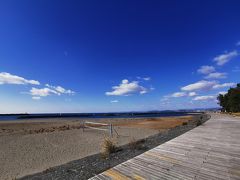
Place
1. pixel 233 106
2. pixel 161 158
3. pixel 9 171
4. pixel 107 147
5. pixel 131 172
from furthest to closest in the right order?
pixel 233 106 → pixel 9 171 → pixel 107 147 → pixel 161 158 → pixel 131 172

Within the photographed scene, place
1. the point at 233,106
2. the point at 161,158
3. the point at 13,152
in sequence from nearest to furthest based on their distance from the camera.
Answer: the point at 161,158 < the point at 13,152 < the point at 233,106

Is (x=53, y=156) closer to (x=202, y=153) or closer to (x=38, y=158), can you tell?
(x=38, y=158)

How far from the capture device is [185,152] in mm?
7004

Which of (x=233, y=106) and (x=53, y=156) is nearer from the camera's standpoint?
(x=53, y=156)

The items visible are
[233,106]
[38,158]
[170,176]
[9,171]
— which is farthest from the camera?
[233,106]

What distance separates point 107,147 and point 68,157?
3.80 meters

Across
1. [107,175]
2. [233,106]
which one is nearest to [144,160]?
[107,175]

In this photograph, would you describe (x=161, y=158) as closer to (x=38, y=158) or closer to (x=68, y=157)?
(x=68, y=157)

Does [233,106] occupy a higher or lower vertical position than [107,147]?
higher

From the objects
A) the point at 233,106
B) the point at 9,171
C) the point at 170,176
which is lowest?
the point at 9,171

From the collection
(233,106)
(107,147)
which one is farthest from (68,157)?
(233,106)

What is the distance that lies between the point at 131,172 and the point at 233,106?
57.3 metres

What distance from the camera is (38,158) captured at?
33.7ft

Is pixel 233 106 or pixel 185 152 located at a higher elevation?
pixel 233 106
